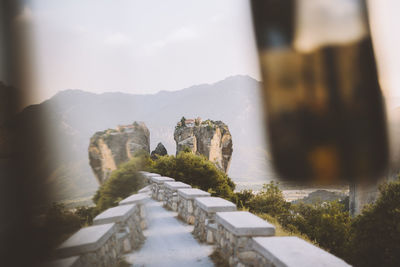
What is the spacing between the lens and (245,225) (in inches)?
144

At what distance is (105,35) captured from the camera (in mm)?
1632

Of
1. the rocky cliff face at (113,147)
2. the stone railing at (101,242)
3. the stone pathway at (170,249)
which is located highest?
the rocky cliff face at (113,147)

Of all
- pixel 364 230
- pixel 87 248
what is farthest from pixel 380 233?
pixel 87 248

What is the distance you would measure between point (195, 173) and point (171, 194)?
4723mm

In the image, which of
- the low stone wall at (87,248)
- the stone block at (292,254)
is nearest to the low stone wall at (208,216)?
the stone block at (292,254)

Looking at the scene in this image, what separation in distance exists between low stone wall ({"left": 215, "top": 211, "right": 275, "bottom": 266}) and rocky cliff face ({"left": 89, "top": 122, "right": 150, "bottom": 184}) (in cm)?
204

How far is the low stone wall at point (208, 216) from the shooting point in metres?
5.03

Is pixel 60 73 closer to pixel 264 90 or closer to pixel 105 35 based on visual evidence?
pixel 105 35

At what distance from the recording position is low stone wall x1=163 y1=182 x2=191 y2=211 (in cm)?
840

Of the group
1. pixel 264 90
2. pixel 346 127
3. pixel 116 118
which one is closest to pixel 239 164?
pixel 346 127

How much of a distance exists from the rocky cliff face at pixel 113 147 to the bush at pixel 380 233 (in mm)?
6586

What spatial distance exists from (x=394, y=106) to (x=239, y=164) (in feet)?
274

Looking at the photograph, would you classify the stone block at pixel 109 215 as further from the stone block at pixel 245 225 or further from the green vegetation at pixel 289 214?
the stone block at pixel 245 225

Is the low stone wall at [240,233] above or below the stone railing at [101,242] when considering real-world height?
below
